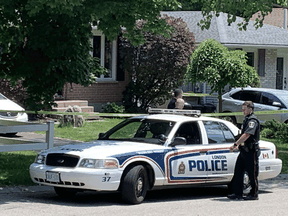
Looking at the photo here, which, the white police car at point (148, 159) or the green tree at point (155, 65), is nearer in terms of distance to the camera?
the white police car at point (148, 159)

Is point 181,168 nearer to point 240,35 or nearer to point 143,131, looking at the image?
point 143,131

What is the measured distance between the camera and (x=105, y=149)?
30.9 ft

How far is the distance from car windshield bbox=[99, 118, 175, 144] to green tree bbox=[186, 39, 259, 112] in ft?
36.5

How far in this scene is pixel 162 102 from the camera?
25.6 m

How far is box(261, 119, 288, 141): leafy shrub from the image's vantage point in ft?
62.8

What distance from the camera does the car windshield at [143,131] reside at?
33.4 ft

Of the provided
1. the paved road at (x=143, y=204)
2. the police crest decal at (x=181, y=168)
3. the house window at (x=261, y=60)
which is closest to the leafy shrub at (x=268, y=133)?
the paved road at (x=143, y=204)

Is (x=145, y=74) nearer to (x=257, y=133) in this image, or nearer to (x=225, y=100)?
(x=225, y=100)

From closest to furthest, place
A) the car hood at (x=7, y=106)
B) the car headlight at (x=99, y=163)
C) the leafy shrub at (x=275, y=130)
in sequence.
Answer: the car headlight at (x=99, y=163)
the car hood at (x=7, y=106)
the leafy shrub at (x=275, y=130)

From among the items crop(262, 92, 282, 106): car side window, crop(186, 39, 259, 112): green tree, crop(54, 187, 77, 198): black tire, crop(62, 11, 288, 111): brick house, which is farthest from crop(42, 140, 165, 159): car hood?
crop(62, 11, 288, 111): brick house

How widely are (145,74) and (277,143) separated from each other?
7.57 m

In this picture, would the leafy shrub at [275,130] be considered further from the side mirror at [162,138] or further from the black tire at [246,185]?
the side mirror at [162,138]

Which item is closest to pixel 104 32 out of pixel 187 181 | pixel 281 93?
pixel 187 181

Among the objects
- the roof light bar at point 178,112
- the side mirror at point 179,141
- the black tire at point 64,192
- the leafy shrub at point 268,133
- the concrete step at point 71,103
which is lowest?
the black tire at point 64,192
